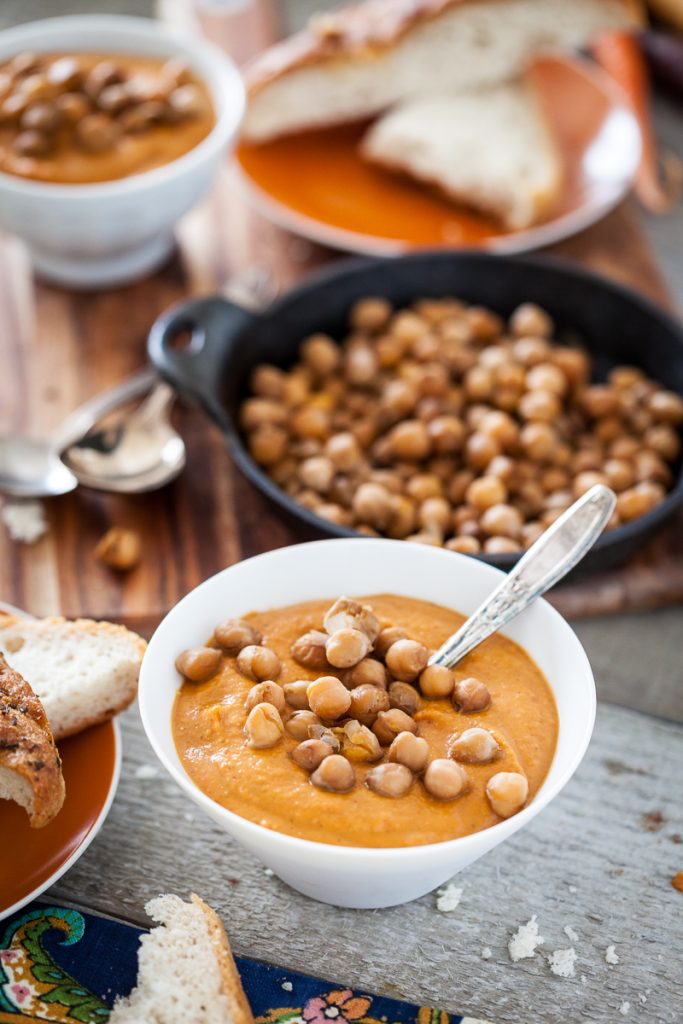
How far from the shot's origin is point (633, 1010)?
6.50 ft

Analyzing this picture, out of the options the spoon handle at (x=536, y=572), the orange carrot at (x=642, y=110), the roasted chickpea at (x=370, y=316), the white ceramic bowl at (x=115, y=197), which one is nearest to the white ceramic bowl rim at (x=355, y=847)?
the spoon handle at (x=536, y=572)

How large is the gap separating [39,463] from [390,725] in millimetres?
1500

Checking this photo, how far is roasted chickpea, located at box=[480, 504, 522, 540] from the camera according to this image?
8.74 ft

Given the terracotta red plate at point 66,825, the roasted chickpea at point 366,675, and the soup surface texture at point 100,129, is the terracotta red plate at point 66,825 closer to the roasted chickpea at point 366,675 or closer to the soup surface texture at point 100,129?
the roasted chickpea at point 366,675

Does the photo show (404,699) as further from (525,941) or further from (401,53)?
(401,53)

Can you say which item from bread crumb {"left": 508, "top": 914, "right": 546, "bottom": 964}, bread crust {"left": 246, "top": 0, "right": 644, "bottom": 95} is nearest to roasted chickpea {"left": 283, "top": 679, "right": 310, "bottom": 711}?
bread crumb {"left": 508, "top": 914, "right": 546, "bottom": 964}

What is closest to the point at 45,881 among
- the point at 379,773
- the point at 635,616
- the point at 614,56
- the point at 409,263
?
the point at 379,773

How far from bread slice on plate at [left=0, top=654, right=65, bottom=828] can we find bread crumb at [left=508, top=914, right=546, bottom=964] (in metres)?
0.86

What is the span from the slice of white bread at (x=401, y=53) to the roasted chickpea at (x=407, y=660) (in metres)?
2.46

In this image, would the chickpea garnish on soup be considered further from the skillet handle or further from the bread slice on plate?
the skillet handle

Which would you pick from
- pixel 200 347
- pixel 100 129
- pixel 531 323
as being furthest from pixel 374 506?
pixel 100 129

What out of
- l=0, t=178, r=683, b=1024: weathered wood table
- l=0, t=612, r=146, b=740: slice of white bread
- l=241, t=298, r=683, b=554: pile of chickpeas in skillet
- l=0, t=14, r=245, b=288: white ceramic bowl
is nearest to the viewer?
l=0, t=178, r=683, b=1024: weathered wood table

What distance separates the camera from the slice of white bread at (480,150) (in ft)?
12.2

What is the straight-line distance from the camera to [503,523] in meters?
2.66
